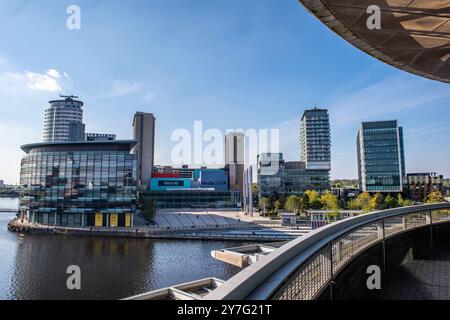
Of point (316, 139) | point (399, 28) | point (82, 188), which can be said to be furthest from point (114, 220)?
point (316, 139)

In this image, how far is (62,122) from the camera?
150 metres

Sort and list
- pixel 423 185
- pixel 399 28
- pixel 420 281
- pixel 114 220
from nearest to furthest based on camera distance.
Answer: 1. pixel 399 28
2. pixel 420 281
3. pixel 114 220
4. pixel 423 185

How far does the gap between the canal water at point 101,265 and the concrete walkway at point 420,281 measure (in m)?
16.2

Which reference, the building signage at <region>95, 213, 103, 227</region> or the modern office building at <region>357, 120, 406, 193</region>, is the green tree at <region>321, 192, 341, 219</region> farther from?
the building signage at <region>95, 213, 103, 227</region>

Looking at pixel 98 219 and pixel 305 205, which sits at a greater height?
pixel 305 205

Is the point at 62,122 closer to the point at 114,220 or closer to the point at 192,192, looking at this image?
the point at 192,192

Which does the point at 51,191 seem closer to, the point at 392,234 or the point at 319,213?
the point at 319,213

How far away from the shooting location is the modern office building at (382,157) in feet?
260

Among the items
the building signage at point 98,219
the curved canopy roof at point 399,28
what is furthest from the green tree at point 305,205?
the curved canopy roof at point 399,28

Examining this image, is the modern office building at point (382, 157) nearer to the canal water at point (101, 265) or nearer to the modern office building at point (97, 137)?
the canal water at point (101, 265)

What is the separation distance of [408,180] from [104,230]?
8541 cm

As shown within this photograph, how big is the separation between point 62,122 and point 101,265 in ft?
485
